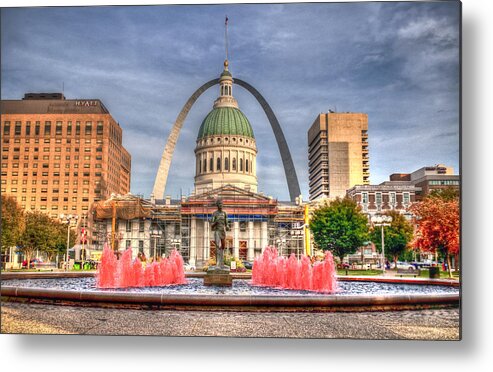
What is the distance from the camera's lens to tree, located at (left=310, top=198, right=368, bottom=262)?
159 ft

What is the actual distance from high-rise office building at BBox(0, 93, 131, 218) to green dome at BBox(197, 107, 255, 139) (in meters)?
31.6

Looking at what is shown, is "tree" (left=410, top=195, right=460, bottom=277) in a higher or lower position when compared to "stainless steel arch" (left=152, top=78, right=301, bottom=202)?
lower

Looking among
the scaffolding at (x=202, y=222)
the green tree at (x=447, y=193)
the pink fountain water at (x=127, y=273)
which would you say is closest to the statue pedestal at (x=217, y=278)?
the pink fountain water at (x=127, y=273)

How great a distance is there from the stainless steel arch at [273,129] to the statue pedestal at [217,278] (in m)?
6.65

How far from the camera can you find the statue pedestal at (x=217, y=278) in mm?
18703

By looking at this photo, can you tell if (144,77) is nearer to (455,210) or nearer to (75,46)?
(75,46)

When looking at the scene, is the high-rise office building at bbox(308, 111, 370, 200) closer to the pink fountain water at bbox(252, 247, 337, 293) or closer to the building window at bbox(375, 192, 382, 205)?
the building window at bbox(375, 192, 382, 205)

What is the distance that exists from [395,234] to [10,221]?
135 ft

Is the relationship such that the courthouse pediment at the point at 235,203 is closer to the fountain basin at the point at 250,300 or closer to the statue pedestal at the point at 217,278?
the statue pedestal at the point at 217,278

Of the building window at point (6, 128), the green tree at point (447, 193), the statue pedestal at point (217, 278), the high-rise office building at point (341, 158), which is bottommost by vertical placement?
the statue pedestal at point (217, 278)

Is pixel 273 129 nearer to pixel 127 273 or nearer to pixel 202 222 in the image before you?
pixel 127 273

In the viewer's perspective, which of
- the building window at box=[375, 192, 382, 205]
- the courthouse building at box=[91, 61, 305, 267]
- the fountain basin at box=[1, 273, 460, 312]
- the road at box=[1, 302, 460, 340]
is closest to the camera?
the road at box=[1, 302, 460, 340]

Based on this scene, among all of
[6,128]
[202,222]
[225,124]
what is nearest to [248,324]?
[6,128]

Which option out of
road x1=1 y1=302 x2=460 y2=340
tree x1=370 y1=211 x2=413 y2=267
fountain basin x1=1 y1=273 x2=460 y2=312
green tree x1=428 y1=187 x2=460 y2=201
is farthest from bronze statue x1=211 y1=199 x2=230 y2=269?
tree x1=370 y1=211 x2=413 y2=267
